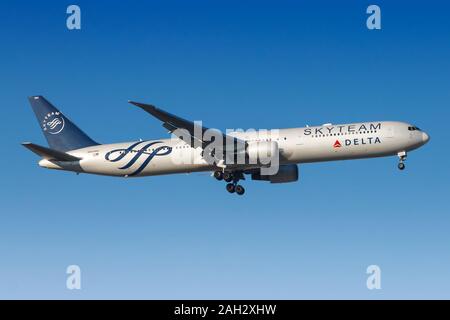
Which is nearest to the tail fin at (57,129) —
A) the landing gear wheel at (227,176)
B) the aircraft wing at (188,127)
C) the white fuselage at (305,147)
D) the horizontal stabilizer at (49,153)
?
the horizontal stabilizer at (49,153)

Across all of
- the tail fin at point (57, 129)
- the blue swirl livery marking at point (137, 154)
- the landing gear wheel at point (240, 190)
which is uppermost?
the tail fin at point (57, 129)

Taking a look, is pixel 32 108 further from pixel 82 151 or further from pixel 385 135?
pixel 385 135

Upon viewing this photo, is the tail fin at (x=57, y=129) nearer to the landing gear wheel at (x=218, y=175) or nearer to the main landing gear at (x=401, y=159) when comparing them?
the landing gear wheel at (x=218, y=175)

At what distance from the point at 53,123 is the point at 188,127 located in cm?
1495

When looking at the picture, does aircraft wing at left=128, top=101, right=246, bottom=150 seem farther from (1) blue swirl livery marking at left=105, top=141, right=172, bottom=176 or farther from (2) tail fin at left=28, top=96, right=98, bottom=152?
(2) tail fin at left=28, top=96, right=98, bottom=152

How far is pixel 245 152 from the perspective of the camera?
185 ft

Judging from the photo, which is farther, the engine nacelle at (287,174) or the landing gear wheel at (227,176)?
the engine nacelle at (287,174)

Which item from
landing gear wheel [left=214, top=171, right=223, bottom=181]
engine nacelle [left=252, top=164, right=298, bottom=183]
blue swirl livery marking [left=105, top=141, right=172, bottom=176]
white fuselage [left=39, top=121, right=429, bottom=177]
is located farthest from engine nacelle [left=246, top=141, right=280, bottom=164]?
blue swirl livery marking [left=105, top=141, right=172, bottom=176]

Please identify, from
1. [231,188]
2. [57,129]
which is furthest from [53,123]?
[231,188]

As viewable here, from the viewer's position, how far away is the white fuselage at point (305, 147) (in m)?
55.1

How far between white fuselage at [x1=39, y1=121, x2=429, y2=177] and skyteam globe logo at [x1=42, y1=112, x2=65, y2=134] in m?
7.13

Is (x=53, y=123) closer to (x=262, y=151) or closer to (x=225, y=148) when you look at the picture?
(x=225, y=148)

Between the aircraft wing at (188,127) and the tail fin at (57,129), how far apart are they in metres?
10.4
